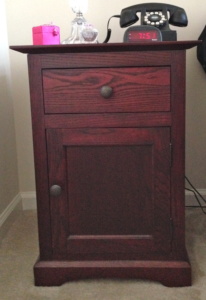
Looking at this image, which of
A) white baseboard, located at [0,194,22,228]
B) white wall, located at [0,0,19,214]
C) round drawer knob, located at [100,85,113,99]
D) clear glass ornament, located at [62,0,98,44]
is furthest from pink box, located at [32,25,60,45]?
white baseboard, located at [0,194,22,228]

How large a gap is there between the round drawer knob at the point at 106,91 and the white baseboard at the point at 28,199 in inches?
35.6

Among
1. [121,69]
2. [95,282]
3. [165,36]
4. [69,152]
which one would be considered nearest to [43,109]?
[69,152]

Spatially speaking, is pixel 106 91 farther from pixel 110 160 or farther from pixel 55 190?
pixel 55 190

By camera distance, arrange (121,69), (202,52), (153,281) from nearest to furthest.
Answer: (121,69) < (153,281) < (202,52)

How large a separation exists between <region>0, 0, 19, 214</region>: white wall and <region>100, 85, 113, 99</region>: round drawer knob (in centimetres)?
65

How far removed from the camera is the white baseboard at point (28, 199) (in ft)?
5.76

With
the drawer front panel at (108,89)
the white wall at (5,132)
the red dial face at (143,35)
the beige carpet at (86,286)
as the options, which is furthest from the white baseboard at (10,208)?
the red dial face at (143,35)

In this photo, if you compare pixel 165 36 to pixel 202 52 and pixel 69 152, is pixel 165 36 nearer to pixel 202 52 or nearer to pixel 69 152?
pixel 202 52

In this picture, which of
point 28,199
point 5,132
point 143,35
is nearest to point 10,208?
point 28,199

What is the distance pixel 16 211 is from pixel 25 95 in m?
0.55

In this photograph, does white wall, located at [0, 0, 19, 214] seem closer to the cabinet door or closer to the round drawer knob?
the cabinet door

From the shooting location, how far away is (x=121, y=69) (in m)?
1.01

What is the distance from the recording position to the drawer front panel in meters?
1.01

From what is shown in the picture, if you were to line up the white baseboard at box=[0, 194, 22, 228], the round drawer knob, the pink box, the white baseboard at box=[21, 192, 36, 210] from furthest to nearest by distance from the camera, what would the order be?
the white baseboard at box=[21, 192, 36, 210] → the white baseboard at box=[0, 194, 22, 228] → the pink box → the round drawer knob
